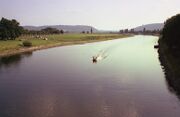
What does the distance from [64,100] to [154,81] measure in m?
18.5

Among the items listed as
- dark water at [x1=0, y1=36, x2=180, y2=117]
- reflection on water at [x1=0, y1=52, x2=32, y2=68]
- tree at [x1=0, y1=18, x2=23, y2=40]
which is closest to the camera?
dark water at [x1=0, y1=36, x2=180, y2=117]

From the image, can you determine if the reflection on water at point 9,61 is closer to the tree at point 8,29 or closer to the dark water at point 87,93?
the dark water at point 87,93

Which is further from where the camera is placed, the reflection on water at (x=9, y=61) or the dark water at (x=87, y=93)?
the reflection on water at (x=9, y=61)

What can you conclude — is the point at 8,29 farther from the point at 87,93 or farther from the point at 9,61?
the point at 87,93

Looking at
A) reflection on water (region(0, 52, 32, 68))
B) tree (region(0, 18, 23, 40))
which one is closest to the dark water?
reflection on water (region(0, 52, 32, 68))

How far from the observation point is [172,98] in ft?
130

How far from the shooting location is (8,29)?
128 m

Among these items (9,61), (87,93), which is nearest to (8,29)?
(9,61)

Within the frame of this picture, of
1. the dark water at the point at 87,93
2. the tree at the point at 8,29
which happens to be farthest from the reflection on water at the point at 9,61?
the tree at the point at 8,29

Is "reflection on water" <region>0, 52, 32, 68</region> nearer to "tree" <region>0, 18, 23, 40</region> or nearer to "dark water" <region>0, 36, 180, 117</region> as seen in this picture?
"dark water" <region>0, 36, 180, 117</region>

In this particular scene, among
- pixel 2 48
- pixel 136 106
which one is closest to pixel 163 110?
pixel 136 106

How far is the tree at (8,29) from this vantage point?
126 m

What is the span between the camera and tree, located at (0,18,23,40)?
126m

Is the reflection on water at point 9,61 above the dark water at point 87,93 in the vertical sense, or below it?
below
